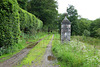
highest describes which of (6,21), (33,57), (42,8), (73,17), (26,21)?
(42,8)

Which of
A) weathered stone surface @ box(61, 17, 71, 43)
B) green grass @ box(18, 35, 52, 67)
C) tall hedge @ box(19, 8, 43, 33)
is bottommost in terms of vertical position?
green grass @ box(18, 35, 52, 67)

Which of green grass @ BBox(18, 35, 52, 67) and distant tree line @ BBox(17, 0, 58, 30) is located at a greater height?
distant tree line @ BBox(17, 0, 58, 30)

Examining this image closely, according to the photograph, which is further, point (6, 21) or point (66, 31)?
point (66, 31)

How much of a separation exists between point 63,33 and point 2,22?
203 inches

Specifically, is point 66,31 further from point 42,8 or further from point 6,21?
point 42,8

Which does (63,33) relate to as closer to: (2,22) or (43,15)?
(2,22)

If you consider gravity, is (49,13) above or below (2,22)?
above

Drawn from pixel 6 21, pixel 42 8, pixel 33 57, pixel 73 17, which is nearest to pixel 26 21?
pixel 6 21

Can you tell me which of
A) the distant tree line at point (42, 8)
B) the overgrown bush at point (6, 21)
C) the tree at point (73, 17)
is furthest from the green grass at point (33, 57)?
the distant tree line at point (42, 8)

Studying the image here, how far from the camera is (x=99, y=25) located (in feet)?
136

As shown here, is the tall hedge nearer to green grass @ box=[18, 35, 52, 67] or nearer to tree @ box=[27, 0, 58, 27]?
green grass @ box=[18, 35, 52, 67]

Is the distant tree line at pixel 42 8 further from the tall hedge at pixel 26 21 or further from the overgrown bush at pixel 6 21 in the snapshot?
the overgrown bush at pixel 6 21

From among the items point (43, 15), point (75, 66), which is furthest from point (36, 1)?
point (75, 66)

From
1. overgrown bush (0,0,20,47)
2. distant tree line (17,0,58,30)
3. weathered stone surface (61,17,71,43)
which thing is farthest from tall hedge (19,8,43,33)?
distant tree line (17,0,58,30)
